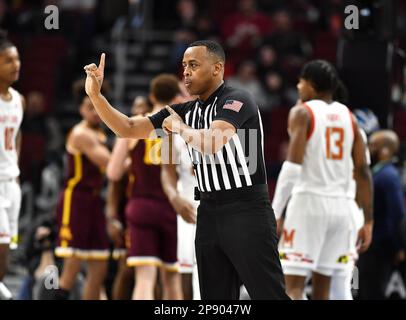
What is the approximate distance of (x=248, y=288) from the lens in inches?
246

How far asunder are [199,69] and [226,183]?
768mm

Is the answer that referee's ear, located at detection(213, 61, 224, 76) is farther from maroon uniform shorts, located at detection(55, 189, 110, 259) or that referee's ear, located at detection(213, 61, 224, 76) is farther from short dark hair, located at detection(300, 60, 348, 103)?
maroon uniform shorts, located at detection(55, 189, 110, 259)

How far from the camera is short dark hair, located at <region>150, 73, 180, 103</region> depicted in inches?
349

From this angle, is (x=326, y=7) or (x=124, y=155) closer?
(x=124, y=155)

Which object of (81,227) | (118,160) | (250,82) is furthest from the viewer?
(250,82)

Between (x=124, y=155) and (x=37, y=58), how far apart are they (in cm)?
862

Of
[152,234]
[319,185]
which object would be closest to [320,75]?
[319,185]

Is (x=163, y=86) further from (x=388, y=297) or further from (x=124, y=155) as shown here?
(x=388, y=297)

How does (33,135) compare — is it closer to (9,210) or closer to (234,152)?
(9,210)

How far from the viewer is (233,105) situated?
621 centimetres

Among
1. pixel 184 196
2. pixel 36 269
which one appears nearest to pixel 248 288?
pixel 184 196
